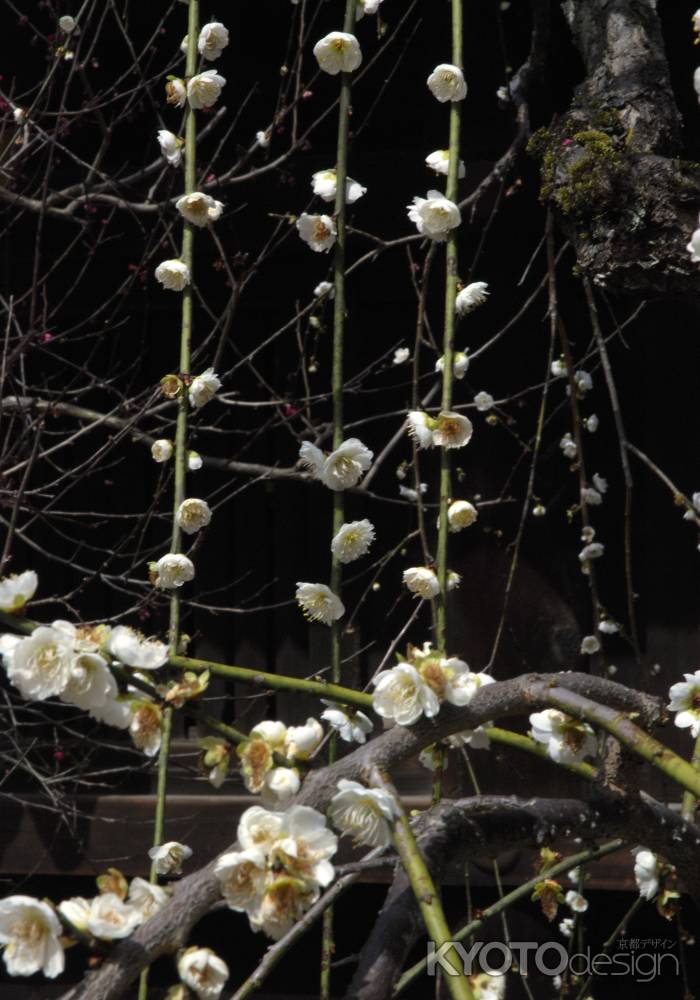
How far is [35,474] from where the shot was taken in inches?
118

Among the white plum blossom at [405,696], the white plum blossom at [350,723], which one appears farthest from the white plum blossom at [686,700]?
the white plum blossom at [405,696]

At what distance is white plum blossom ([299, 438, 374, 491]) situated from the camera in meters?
1.54

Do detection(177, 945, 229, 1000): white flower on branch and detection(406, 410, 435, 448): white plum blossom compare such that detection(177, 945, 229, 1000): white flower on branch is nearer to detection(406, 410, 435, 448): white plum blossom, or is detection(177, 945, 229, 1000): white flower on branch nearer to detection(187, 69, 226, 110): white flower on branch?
detection(406, 410, 435, 448): white plum blossom

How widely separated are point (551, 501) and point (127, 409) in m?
1.02

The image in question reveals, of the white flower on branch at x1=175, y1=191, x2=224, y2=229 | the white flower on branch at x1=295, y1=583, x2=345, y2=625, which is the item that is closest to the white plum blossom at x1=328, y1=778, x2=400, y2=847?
the white flower on branch at x1=295, y1=583, x2=345, y2=625

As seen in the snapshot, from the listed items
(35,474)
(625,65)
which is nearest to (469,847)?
(625,65)

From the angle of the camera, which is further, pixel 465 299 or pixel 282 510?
pixel 282 510

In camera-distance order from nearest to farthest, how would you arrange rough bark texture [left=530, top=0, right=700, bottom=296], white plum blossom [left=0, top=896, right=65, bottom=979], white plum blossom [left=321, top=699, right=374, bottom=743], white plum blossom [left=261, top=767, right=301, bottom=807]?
white plum blossom [left=0, top=896, right=65, bottom=979], white plum blossom [left=261, top=767, right=301, bottom=807], white plum blossom [left=321, top=699, right=374, bottom=743], rough bark texture [left=530, top=0, right=700, bottom=296]

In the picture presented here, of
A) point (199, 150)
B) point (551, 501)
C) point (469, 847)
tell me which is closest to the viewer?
point (469, 847)

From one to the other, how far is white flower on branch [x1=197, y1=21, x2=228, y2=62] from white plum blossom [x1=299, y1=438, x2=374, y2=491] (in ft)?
2.34

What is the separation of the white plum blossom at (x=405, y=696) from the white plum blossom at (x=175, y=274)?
86 centimetres

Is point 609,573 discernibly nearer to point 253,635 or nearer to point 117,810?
point 253,635

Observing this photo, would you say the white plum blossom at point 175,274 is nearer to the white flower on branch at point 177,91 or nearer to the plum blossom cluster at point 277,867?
the white flower on branch at point 177,91

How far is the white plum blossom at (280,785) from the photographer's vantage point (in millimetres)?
1087
